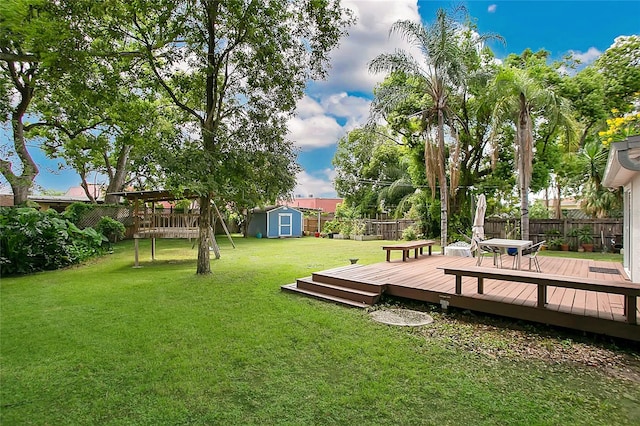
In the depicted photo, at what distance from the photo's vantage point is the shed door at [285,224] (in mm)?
20191

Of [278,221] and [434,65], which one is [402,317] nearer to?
[434,65]

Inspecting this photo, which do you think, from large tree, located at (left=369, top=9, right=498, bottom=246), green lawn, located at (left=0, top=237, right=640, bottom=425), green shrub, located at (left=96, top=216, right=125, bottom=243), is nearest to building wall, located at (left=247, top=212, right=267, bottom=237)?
green shrub, located at (left=96, top=216, right=125, bottom=243)

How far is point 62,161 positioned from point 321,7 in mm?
15168

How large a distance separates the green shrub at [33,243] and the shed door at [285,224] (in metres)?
11.8

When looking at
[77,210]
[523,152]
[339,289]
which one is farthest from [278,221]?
[339,289]

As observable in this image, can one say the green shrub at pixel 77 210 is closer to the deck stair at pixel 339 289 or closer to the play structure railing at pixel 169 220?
the play structure railing at pixel 169 220

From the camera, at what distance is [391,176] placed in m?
24.0

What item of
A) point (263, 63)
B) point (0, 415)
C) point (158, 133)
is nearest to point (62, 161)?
point (158, 133)

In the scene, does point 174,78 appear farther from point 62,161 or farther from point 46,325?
point 62,161

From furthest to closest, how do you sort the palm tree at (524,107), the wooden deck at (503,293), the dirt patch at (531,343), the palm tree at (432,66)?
1. the palm tree at (432,66)
2. the palm tree at (524,107)
3. the wooden deck at (503,293)
4. the dirt patch at (531,343)

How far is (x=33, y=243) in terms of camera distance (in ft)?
25.7

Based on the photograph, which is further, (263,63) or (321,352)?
(263,63)

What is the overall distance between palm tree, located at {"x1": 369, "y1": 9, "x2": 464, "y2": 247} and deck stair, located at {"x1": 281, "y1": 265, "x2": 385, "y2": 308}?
5881 mm

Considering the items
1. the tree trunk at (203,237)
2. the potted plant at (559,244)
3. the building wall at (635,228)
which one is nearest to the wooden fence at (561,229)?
the potted plant at (559,244)
